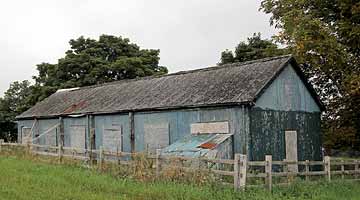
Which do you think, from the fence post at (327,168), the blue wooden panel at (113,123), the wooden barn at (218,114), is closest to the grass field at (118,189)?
the fence post at (327,168)

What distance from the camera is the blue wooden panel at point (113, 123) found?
2527 cm

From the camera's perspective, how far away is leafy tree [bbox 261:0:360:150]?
24.0 m

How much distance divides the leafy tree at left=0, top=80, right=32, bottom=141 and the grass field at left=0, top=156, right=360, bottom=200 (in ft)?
108

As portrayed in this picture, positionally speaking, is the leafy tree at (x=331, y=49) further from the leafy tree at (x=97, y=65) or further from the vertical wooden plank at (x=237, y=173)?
the leafy tree at (x=97, y=65)

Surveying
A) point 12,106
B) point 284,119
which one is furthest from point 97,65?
point 284,119

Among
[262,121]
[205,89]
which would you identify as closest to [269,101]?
[262,121]

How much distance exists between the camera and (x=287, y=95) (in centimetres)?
2119

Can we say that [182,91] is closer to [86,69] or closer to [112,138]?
[112,138]

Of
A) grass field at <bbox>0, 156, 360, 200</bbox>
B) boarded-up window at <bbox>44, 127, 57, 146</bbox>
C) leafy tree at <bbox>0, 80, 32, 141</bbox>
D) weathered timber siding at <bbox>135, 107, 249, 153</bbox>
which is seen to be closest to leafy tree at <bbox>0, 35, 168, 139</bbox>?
leafy tree at <bbox>0, 80, 32, 141</bbox>

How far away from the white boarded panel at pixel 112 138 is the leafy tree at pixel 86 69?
2008 cm

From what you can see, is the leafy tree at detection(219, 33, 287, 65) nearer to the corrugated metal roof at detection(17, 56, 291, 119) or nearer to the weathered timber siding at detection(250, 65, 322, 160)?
the corrugated metal roof at detection(17, 56, 291, 119)

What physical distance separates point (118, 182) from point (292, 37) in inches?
514

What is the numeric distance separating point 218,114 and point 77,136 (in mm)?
11377

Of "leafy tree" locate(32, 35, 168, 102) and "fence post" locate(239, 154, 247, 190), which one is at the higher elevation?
"leafy tree" locate(32, 35, 168, 102)
